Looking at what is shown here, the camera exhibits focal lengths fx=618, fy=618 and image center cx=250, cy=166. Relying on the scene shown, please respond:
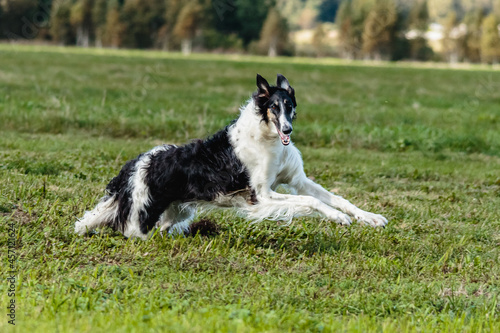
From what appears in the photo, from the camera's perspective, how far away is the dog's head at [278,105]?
19.9ft

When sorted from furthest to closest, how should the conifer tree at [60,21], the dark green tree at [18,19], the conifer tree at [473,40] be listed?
the conifer tree at [473,40]
the conifer tree at [60,21]
the dark green tree at [18,19]

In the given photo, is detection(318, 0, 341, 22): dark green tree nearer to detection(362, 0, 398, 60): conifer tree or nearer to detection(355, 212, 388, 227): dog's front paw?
detection(362, 0, 398, 60): conifer tree

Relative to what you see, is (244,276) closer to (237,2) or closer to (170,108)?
(170,108)

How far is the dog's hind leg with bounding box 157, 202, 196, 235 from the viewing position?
6.88 metres

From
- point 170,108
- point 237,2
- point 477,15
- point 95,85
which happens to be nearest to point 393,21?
point 237,2

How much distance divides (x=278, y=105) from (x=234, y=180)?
93cm

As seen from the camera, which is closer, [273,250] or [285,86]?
[285,86]

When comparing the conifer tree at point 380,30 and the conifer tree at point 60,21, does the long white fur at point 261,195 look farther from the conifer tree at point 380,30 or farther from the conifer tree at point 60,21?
the conifer tree at point 60,21

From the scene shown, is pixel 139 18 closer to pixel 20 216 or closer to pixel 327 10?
pixel 20 216

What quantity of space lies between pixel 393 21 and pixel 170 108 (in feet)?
221

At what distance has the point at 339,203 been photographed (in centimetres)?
652

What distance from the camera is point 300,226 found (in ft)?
24.2

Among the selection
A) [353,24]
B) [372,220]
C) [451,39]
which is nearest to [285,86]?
[372,220]

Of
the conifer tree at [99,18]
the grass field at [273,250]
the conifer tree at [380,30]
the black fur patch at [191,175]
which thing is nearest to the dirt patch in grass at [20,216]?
the grass field at [273,250]
